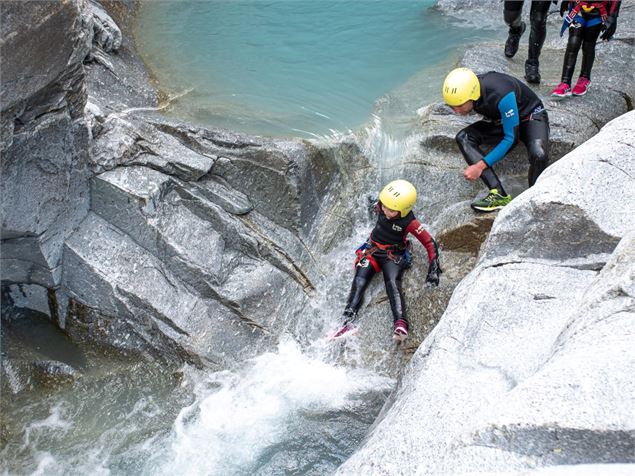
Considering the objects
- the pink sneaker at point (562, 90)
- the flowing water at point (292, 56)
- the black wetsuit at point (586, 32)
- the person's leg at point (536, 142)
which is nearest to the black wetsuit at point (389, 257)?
the person's leg at point (536, 142)

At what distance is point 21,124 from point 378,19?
7.68m

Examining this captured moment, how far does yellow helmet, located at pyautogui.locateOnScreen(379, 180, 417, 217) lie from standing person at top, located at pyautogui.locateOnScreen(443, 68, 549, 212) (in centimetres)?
83

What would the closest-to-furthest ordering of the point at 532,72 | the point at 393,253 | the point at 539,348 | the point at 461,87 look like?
1. the point at 539,348
2. the point at 461,87
3. the point at 393,253
4. the point at 532,72

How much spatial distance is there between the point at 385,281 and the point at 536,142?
2333 mm

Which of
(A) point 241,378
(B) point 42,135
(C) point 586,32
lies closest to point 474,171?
(C) point 586,32

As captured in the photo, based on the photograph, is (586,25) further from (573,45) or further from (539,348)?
(539,348)

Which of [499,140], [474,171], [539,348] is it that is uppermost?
[499,140]

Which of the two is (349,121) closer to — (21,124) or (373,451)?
(21,124)

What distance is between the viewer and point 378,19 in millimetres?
12203

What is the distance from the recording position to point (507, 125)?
732 cm

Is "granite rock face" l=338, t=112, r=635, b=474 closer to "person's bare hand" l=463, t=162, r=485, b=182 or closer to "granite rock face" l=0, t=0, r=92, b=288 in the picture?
"person's bare hand" l=463, t=162, r=485, b=182

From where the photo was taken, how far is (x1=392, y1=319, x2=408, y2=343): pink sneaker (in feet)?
22.4

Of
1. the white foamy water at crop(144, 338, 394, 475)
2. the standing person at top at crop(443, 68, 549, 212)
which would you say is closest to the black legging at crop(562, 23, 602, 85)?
the standing person at top at crop(443, 68, 549, 212)

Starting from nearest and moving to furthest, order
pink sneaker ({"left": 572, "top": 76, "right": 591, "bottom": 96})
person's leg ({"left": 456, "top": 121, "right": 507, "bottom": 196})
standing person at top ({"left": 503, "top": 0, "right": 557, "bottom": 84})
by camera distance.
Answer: person's leg ({"left": 456, "top": 121, "right": 507, "bottom": 196}) → pink sneaker ({"left": 572, "top": 76, "right": 591, "bottom": 96}) → standing person at top ({"left": 503, "top": 0, "right": 557, "bottom": 84})
